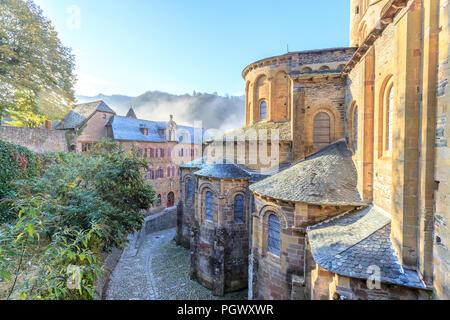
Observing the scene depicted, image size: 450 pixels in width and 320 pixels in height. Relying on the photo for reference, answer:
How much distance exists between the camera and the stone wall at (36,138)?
15.7 m

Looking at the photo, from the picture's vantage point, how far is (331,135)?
481 inches

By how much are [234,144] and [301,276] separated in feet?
29.1

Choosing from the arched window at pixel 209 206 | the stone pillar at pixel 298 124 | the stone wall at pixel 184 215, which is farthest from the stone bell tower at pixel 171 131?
the stone pillar at pixel 298 124

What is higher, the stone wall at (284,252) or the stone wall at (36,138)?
the stone wall at (36,138)

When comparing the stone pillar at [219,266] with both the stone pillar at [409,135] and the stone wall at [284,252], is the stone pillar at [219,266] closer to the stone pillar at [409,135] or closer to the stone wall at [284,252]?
the stone wall at [284,252]

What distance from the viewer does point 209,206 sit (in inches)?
527

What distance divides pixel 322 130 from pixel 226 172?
6.39 m

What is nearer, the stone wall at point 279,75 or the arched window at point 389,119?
the arched window at point 389,119

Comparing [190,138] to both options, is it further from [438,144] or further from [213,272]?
[438,144]

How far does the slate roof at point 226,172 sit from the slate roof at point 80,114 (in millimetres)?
18943

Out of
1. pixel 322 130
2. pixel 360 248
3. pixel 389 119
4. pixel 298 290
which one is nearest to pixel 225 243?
pixel 298 290

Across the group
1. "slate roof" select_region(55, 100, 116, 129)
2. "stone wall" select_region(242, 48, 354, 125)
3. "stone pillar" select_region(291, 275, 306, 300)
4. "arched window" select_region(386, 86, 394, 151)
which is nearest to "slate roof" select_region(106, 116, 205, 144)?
"slate roof" select_region(55, 100, 116, 129)
